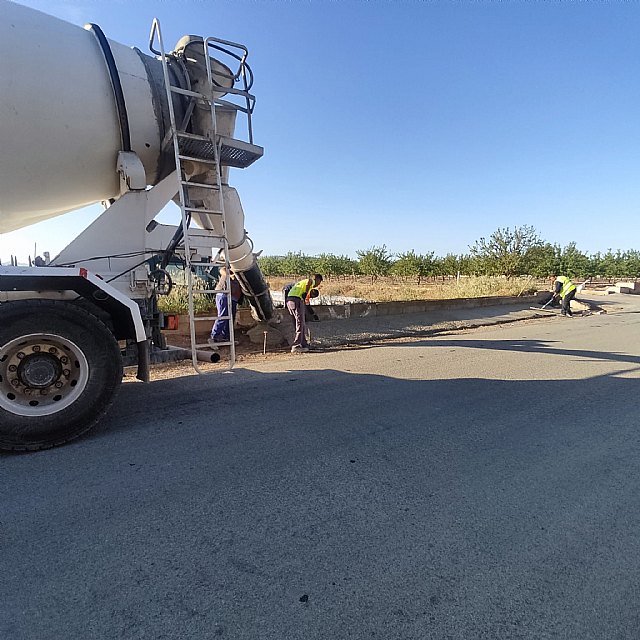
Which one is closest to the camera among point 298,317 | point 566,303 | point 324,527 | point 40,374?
point 324,527

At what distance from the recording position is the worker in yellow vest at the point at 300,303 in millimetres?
8266

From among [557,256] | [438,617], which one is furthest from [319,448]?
[557,256]

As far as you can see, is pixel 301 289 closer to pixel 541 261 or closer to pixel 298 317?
pixel 298 317

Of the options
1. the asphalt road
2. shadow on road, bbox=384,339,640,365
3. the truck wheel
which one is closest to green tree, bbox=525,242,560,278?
shadow on road, bbox=384,339,640,365

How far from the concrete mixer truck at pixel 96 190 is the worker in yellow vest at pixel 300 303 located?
11.2 ft

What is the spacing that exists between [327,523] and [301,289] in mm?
6161

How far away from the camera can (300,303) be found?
8.31 metres

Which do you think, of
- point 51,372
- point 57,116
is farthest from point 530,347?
point 57,116

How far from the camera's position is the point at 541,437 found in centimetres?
372

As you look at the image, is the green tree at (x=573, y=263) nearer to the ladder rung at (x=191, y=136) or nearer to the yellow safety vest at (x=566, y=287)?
the yellow safety vest at (x=566, y=287)

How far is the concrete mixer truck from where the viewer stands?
3.26m

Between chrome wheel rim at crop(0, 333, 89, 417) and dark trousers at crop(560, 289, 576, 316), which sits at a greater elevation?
chrome wheel rim at crop(0, 333, 89, 417)

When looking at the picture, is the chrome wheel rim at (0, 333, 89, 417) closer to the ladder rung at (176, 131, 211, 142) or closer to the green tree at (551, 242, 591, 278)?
the ladder rung at (176, 131, 211, 142)

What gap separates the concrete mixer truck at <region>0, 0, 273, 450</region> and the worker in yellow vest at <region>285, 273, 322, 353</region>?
134 inches
